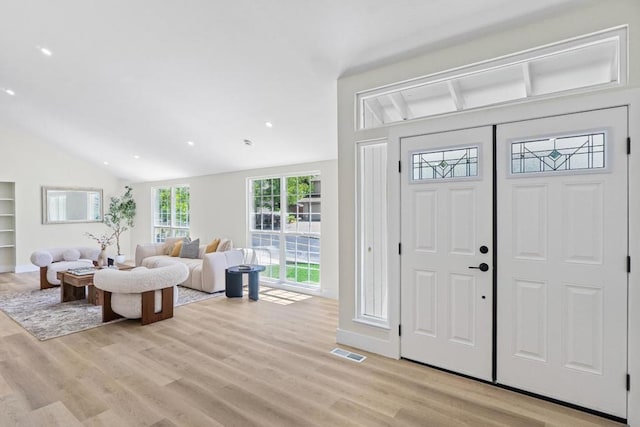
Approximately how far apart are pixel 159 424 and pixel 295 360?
1271mm

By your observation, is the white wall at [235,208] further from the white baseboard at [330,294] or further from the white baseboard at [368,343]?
the white baseboard at [368,343]

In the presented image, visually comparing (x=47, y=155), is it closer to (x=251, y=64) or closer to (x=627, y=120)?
(x=251, y=64)

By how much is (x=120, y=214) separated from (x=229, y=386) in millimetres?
8329

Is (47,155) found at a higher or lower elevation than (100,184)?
higher

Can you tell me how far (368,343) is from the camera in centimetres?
338

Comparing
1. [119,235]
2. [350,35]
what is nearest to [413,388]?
[350,35]

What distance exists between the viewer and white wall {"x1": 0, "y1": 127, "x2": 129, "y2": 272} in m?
7.75

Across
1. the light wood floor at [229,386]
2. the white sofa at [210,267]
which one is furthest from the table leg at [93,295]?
the light wood floor at [229,386]

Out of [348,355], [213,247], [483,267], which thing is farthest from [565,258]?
[213,247]

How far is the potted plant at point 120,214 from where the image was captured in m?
9.33

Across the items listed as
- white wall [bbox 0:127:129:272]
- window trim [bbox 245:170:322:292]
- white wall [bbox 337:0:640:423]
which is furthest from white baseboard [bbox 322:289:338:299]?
white wall [bbox 0:127:129:272]

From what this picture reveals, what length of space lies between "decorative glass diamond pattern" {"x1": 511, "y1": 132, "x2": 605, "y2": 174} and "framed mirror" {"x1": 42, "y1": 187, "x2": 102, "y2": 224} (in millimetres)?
9859

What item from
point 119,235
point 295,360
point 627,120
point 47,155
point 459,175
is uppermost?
point 47,155

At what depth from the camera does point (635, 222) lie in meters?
2.24
